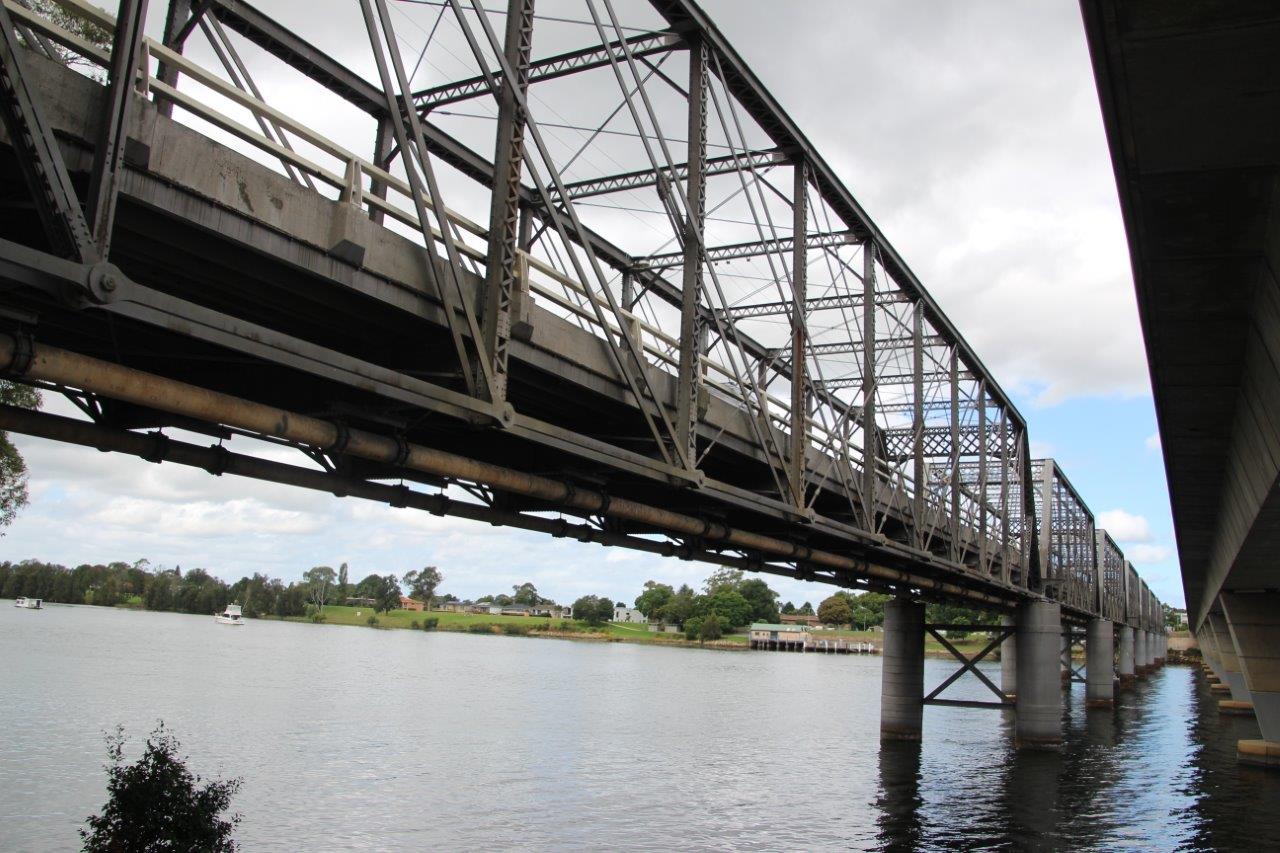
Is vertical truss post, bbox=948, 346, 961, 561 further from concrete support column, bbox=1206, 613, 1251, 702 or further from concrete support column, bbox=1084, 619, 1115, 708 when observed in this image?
concrete support column, bbox=1084, 619, 1115, 708

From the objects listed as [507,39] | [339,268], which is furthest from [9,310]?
[507,39]

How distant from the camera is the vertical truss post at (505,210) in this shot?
1124 centimetres

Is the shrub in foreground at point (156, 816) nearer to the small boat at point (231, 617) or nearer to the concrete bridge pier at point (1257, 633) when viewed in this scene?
the concrete bridge pier at point (1257, 633)

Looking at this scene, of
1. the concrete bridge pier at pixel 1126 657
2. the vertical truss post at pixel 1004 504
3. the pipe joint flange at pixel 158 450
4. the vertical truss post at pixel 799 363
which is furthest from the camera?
the concrete bridge pier at pixel 1126 657

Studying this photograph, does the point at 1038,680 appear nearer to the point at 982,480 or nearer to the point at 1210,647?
the point at 982,480

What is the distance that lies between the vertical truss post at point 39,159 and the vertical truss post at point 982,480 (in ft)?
112

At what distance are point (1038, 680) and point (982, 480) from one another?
12527mm

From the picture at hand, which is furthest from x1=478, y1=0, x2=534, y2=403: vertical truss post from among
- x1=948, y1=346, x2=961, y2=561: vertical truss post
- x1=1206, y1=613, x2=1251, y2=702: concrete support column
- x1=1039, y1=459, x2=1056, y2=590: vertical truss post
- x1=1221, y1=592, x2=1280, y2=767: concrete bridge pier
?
x1=1206, y1=613, x2=1251, y2=702: concrete support column

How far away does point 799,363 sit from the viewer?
20.5 metres

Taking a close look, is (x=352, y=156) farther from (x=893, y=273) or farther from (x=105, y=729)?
(x=105, y=729)

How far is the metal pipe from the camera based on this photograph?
8.24m

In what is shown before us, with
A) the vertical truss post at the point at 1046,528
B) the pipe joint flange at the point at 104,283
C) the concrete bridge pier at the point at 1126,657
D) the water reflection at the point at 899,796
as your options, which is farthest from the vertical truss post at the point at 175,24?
the concrete bridge pier at the point at 1126,657

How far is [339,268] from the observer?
10242mm

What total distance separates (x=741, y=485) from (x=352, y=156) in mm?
13488
